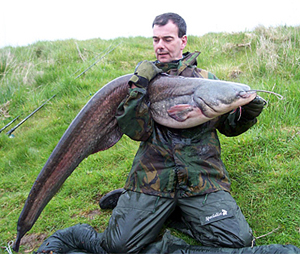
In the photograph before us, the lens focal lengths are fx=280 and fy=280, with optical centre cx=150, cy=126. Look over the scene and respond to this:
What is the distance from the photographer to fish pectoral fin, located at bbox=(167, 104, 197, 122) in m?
2.29

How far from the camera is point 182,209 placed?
247cm

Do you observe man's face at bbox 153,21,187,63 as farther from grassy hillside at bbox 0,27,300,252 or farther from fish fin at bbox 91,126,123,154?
grassy hillside at bbox 0,27,300,252

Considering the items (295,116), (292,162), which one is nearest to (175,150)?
(292,162)

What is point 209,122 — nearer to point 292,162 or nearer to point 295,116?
point 292,162

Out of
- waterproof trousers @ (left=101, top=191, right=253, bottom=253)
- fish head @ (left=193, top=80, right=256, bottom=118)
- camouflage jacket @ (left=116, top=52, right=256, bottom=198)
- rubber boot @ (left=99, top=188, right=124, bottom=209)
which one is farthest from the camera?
rubber boot @ (left=99, top=188, right=124, bottom=209)

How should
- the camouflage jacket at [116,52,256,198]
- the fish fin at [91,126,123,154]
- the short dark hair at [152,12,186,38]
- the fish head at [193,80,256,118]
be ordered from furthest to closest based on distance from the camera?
the short dark hair at [152,12,186,38], the fish fin at [91,126,123,154], the camouflage jacket at [116,52,256,198], the fish head at [193,80,256,118]

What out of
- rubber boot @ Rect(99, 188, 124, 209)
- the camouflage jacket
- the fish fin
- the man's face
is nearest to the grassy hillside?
rubber boot @ Rect(99, 188, 124, 209)

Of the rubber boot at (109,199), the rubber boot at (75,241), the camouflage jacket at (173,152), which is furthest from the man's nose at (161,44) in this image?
the rubber boot at (75,241)

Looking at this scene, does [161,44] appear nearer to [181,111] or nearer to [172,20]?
[172,20]

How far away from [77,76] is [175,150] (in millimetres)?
4371

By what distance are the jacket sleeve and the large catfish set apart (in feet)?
0.36

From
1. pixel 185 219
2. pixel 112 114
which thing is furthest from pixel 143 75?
pixel 185 219

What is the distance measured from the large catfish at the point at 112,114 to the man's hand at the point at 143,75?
0.32 feet

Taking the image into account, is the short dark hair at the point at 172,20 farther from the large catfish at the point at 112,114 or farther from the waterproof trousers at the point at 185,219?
the waterproof trousers at the point at 185,219
